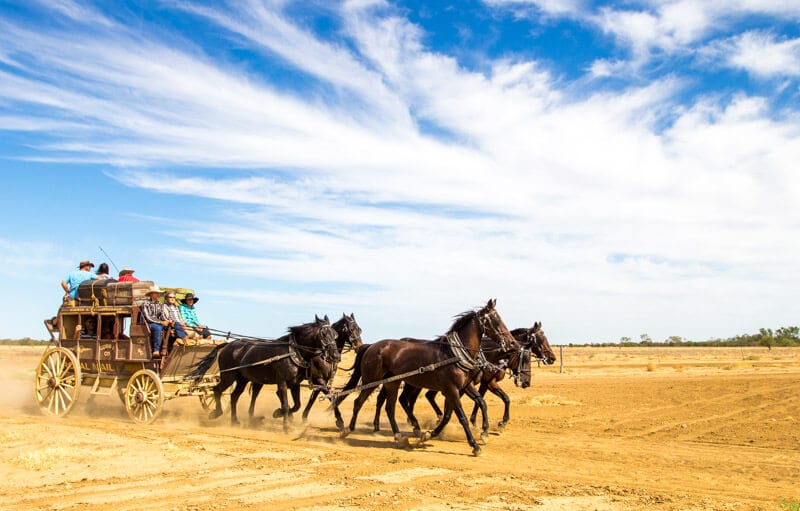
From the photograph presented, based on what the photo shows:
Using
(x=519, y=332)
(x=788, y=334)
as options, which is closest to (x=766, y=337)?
(x=788, y=334)

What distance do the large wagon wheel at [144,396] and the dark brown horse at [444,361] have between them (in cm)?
413

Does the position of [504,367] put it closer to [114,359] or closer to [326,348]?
[326,348]

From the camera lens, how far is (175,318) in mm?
14844

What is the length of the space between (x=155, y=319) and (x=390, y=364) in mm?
5466

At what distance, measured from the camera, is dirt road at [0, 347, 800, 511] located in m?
7.92

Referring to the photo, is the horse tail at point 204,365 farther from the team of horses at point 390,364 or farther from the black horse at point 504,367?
the black horse at point 504,367

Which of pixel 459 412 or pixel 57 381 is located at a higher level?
pixel 57 381

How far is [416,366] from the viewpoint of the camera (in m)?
12.4

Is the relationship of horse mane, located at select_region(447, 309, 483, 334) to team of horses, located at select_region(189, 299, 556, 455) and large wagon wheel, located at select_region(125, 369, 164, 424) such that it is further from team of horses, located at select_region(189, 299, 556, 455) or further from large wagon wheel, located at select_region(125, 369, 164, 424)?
large wagon wheel, located at select_region(125, 369, 164, 424)

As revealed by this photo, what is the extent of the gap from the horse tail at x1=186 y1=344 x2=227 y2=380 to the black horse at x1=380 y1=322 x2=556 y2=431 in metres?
3.92

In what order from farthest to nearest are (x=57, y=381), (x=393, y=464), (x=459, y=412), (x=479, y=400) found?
(x=57, y=381)
(x=479, y=400)
(x=459, y=412)
(x=393, y=464)

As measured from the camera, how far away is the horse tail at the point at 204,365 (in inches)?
581

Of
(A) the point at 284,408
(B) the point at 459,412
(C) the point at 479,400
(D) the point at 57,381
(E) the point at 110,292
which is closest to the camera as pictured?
(B) the point at 459,412

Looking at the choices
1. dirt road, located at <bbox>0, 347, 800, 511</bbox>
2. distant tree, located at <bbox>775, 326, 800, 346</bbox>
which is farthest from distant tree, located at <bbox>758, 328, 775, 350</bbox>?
dirt road, located at <bbox>0, 347, 800, 511</bbox>
